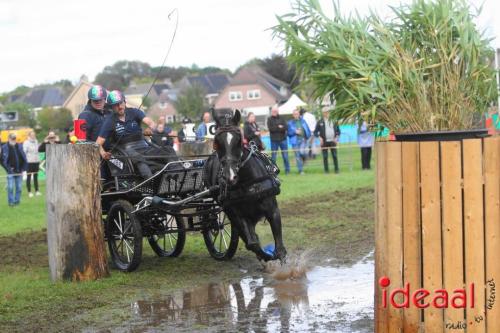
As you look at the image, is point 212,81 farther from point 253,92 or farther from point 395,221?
point 395,221

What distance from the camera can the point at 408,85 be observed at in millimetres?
5957

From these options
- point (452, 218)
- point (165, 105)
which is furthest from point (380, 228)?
point (165, 105)

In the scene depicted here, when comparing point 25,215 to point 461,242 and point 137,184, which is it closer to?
point 137,184

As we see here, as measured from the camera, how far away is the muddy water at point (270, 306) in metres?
7.03

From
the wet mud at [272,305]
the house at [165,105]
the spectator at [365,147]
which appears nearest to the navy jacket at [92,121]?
the wet mud at [272,305]

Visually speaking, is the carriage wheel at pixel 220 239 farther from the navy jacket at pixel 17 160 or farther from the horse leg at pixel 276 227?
the navy jacket at pixel 17 160

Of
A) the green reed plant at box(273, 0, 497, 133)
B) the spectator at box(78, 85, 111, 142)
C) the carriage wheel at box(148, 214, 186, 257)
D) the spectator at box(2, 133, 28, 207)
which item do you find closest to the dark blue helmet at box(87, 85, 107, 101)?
the spectator at box(78, 85, 111, 142)

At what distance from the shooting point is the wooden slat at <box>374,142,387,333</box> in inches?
221

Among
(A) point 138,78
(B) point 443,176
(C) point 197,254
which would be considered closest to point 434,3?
(B) point 443,176

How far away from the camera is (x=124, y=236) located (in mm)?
10133

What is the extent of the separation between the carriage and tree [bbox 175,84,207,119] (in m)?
75.7

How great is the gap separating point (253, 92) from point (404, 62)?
314 ft

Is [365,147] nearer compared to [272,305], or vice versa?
[272,305]

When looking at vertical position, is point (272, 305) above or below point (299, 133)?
below
